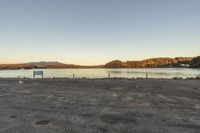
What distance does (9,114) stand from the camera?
33.1 ft

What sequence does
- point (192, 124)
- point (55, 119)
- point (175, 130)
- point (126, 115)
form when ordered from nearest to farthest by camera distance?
point (175, 130) → point (192, 124) → point (55, 119) → point (126, 115)

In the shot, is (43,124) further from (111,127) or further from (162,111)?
(162,111)

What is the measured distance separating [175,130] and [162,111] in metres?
3.03

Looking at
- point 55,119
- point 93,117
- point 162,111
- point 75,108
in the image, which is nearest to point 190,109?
point 162,111

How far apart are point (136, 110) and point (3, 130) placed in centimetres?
587

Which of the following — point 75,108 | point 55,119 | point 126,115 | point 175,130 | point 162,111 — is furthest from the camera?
point 75,108

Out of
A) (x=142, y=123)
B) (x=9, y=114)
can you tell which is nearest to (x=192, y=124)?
(x=142, y=123)

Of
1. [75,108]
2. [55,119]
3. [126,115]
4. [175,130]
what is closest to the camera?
[175,130]

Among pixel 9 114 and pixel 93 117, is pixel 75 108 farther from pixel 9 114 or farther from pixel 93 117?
pixel 9 114

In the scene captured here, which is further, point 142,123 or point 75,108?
point 75,108

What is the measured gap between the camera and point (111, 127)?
25.8 feet

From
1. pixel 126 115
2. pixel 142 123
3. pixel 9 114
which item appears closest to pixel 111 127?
pixel 142 123

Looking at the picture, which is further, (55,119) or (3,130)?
(55,119)

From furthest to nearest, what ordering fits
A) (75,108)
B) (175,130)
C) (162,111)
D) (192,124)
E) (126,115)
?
(75,108) → (162,111) → (126,115) → (192,124) → (175,130)
